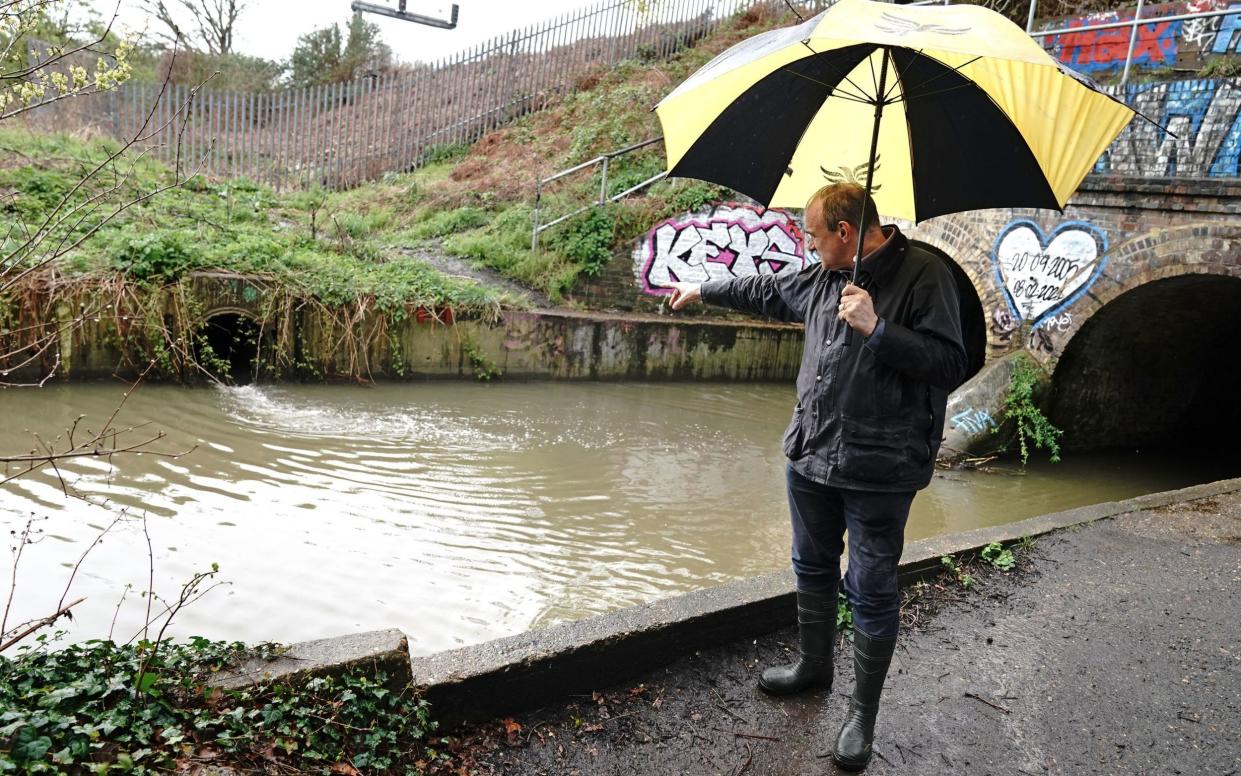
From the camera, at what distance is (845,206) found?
277 cm

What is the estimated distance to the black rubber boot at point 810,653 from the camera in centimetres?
317

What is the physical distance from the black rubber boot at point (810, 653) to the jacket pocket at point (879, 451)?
68 centimetres

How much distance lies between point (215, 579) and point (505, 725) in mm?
3078

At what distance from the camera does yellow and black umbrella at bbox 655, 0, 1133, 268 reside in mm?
2557

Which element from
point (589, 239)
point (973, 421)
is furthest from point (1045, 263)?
point (589, 239)

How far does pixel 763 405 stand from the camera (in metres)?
12.3

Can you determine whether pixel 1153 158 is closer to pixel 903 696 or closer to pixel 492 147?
pixel 903 696

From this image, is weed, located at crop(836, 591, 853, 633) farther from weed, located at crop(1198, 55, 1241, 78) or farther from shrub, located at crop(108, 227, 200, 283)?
weed, located at crop(1198, 55, 1241, 78)

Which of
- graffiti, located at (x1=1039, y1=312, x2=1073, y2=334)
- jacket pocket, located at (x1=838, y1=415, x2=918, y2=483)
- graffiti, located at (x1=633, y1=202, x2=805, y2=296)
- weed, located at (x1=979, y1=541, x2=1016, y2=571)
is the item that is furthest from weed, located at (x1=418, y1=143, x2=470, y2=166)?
jacket pocket, located at (x1=838, y1=415, x2=918, y2=483)

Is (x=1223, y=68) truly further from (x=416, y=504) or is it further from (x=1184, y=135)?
(x=416, y=504)

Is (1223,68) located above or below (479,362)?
above

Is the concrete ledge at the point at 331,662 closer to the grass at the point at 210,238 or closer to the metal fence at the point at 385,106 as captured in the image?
the grass at the point at 210,238

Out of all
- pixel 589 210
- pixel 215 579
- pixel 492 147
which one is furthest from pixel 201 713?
pixel 492 147

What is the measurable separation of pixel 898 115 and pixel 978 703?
2491 mm
